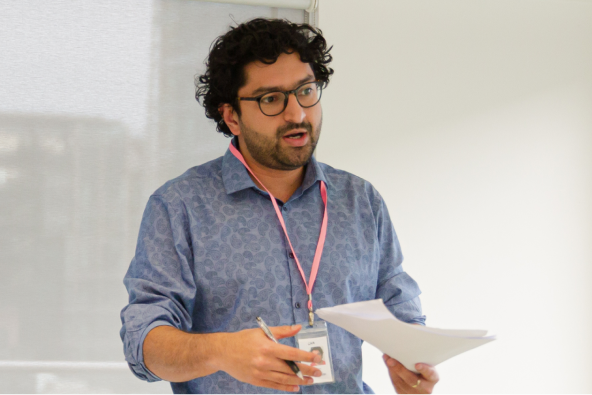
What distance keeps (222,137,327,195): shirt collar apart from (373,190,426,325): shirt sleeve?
0.69 ft

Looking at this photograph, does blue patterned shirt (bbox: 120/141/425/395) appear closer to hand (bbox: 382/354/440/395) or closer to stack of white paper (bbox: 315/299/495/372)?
hand (bbox: 382/354/440/395)

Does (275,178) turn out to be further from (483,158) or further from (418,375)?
(483,158)

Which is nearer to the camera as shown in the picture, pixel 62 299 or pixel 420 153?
pixel 62 299

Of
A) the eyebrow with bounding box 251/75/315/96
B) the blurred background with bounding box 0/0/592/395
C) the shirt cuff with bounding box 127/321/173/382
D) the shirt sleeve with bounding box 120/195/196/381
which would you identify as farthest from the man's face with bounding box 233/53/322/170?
the blurred background with bounding box 0/0/592/395

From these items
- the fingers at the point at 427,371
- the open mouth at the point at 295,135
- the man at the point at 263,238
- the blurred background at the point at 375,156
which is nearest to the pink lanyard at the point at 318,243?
the man at the point at 263,238

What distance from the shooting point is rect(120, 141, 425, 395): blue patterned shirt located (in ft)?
4.62

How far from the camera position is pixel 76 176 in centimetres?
265

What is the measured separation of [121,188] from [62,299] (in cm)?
56

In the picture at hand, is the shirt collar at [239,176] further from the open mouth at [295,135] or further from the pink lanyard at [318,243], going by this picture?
the open mouth at [295,135]

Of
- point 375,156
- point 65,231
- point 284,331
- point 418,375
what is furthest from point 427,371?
point 65,231

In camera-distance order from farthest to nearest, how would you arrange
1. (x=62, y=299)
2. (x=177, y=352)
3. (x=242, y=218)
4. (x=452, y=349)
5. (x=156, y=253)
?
1. (x=62, y=299)
2. (x=242, y=218)
3. (x=156, y=253)
4. (x=177, y=352)
5. (x=452, y=349)

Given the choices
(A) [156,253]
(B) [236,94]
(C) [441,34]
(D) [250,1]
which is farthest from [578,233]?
(A) [156,253]

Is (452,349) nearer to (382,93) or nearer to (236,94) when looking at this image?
(236,94)

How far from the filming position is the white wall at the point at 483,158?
2943mm
